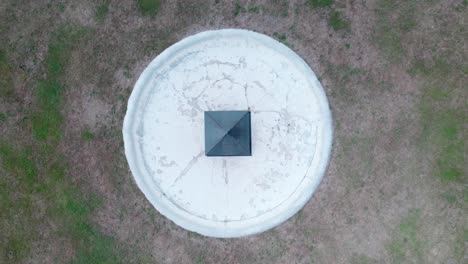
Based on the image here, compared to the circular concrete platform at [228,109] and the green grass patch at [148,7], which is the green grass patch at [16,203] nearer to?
the circular concrete platform at [228,109]

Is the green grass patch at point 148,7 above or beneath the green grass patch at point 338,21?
above

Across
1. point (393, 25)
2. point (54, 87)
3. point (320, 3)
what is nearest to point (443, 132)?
point (393, 25)

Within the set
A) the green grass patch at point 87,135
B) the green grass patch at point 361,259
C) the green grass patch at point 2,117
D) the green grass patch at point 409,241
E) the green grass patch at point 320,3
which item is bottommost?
the green grass patch at point 361,259

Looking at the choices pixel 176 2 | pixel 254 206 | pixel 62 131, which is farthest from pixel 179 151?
pixel 176 2

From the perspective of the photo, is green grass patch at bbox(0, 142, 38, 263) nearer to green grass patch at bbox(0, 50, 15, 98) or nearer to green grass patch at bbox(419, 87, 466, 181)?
green grass patch at bbox(0, 50, 15, 98)

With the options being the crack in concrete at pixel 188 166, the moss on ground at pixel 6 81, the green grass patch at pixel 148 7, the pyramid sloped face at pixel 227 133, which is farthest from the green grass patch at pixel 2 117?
the pyramid sloped face at pixel 227 133

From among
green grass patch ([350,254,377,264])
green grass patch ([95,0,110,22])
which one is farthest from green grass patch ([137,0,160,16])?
green grass patch ([350,254,377,264])

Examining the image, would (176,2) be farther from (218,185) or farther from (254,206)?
(254,206)
